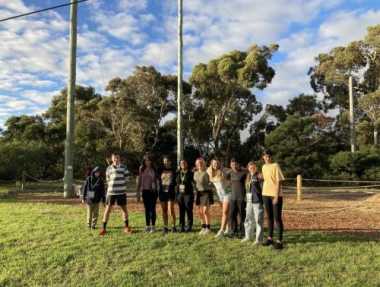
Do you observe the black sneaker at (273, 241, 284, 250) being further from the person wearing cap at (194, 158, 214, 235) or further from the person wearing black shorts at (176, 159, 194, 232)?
the person wearing black shorts at (176, 159, 194, 232)

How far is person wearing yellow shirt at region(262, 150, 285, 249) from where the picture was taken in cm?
763

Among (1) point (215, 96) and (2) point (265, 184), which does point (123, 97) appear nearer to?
(1) point (215, 96)

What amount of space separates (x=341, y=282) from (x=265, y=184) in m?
2.24

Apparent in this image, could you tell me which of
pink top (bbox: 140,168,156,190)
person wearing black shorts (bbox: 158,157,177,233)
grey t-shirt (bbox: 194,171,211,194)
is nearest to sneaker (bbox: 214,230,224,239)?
grey t-shirt (bbox: 194,171,211,194)

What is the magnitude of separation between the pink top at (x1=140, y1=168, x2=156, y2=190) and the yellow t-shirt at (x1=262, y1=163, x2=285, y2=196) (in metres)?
2.37

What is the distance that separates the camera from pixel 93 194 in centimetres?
973

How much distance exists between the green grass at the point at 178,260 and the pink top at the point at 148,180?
3.15 ft

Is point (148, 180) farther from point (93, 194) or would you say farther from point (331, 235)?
point (331, 235)

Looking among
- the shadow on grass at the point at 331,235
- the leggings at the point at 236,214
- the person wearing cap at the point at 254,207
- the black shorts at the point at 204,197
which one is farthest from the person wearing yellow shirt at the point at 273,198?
the black shorts at the point at 204,197

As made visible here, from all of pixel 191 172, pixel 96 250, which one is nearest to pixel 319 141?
pixel 191 172

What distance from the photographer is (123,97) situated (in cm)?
3562

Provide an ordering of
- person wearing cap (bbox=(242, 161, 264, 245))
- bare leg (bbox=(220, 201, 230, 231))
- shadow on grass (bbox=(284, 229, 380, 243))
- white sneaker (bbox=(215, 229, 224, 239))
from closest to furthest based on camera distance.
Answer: person wearing cap (bbox=(242, 161, 264, 245)) → shadow on grass (bbox=(284, 229, 380, 243)) → white sneaker (bbox=(215, 229, 224, 239)) → bare leg (bbox=(220, 201, 230, 231))

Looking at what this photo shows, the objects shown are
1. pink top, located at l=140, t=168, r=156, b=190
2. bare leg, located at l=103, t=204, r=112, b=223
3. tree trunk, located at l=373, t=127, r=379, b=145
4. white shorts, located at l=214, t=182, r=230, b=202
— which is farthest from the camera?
tree trunk, located at l=373, t=127, r=379, b=145

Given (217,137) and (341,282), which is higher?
(217,137)
